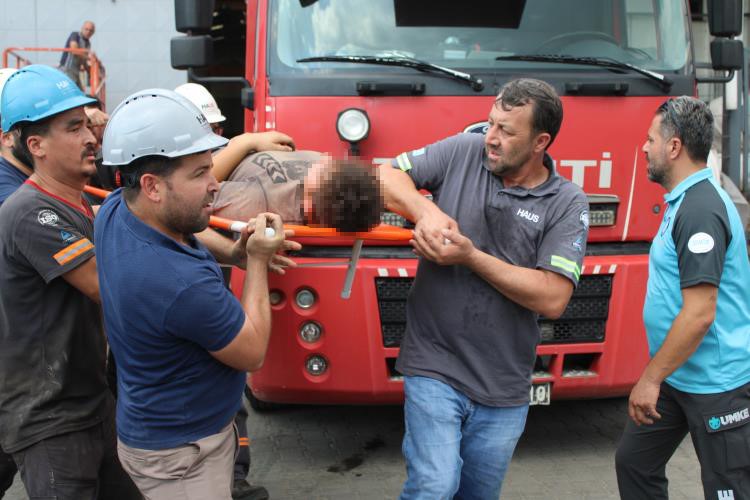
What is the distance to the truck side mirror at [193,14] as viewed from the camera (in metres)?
4.62

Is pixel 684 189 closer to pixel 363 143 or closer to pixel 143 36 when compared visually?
pixel 363 143

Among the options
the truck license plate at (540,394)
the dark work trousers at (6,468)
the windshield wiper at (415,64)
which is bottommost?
the truck license plate at (540,394)

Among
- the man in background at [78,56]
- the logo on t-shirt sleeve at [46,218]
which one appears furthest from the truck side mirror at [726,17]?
the man in background at [78,56]

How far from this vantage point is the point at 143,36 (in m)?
13.8

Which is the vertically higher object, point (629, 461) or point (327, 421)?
point (629, 461)

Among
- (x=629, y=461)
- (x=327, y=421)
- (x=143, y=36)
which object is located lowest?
(x=327, y=421)

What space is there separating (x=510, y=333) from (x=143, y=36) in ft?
40.0

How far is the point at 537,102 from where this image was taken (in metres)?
2.85

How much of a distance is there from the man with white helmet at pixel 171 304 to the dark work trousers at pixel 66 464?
1.27 feet

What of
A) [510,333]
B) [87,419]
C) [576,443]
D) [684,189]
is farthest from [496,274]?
[576,443]

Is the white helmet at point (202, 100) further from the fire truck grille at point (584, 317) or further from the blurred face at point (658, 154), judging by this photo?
the blurred face at point (658, 154)

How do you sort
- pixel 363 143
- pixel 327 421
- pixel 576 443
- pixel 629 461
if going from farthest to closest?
pixel 327 421, pixel 576 443, pixel 363 143, pixel 629 461

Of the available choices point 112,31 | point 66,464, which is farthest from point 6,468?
point 112,31

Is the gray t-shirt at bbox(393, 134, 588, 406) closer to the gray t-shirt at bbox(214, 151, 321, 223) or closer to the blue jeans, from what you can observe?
the blue jeans
